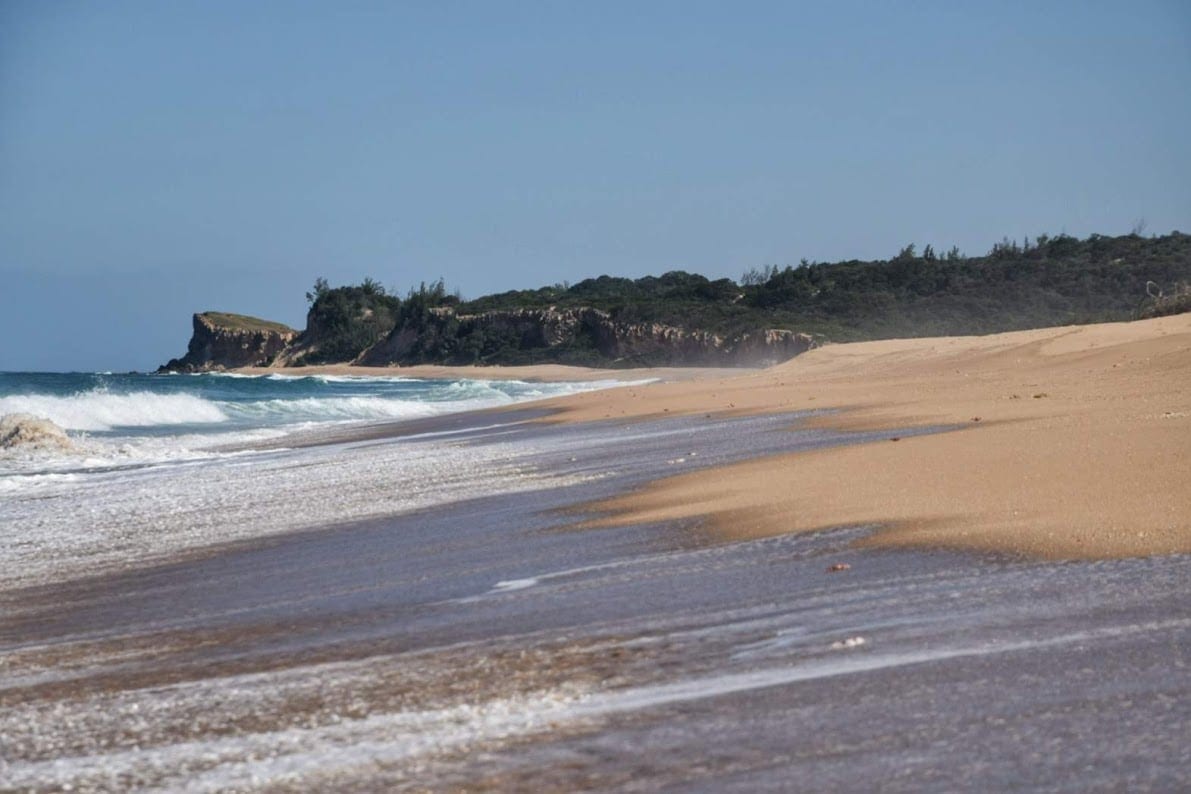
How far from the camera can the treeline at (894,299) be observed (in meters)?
62.4

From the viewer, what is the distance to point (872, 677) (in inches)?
161

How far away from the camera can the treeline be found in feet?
205

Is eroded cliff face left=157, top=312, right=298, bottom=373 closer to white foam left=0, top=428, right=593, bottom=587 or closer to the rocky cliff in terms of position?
the rocky cliff

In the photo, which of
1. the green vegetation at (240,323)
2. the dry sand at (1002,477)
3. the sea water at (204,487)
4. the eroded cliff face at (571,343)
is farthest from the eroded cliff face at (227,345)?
the dry sand at (1002,477)

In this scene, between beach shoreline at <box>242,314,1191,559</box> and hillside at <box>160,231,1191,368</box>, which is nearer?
beach shoreline at <box>242,314,1191,559</box>

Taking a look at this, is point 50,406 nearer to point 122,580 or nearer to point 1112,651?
point 122,580

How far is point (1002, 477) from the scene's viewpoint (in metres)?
8.00

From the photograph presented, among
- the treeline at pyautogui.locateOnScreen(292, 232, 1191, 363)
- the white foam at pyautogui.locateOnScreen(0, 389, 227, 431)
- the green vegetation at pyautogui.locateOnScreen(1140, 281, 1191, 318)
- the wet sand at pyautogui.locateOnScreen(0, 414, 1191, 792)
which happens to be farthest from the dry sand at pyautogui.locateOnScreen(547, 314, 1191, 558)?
the treeline at pyautogui.locateOnScreen(292, 232, 1191, 363)

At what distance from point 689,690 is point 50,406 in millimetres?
35185

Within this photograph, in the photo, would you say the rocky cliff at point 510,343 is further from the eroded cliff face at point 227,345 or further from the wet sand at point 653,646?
the wet sand at point 653,646

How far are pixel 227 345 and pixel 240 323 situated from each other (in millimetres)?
5596

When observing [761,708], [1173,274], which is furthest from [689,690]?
[1173,274]

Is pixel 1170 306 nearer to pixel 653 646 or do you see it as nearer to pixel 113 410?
pixel 113 410

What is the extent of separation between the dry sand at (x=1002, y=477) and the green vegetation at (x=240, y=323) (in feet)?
334
